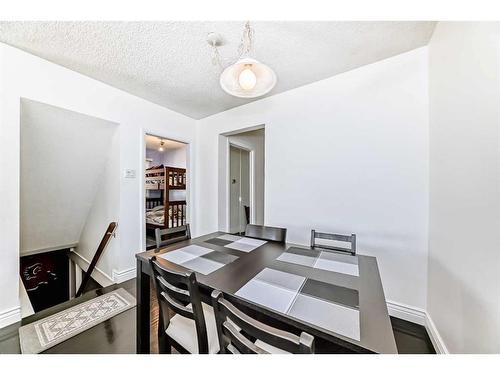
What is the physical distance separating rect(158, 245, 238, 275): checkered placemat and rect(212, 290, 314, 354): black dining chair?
1.29ft

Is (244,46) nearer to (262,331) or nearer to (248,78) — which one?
(248,78)

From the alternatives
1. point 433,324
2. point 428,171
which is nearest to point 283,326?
point 433,324

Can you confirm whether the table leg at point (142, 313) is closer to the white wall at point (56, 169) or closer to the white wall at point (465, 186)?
the white wall at point (56, 169)

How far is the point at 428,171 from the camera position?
1.63m

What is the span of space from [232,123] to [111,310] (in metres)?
2.65

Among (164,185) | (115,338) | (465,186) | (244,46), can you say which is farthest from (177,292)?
(164,185)

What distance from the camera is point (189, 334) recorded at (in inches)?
39.5

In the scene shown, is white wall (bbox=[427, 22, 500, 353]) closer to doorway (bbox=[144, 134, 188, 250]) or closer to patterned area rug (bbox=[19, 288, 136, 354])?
patterned area rug (bbox=[19, 288, 136, 354])

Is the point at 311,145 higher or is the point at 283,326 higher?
the point at 311,145

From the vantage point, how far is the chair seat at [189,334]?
3.11ft

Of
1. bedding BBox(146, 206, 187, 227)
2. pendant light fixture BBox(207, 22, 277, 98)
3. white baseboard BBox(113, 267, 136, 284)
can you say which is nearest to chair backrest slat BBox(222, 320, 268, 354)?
pendant light fixture BBox(207, 22, 277, 98)

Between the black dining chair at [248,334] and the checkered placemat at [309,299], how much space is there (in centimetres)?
9

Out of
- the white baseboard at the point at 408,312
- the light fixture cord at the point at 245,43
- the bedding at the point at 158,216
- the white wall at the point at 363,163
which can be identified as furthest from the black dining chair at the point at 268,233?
the bedding at the point at 158,216

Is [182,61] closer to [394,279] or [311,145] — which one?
[311,145]
